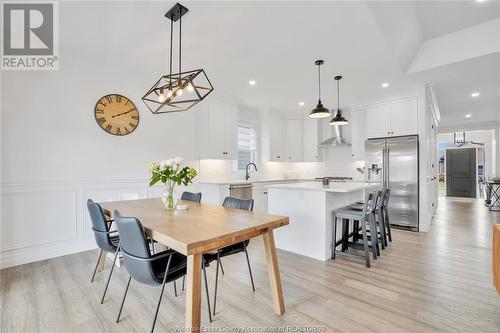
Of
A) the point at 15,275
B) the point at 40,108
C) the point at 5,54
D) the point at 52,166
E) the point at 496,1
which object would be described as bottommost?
the point at 15,275

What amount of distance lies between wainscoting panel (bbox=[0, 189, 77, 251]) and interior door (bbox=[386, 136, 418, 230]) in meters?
5.37

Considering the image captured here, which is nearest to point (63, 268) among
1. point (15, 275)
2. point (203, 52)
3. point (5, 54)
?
point (15, 275)

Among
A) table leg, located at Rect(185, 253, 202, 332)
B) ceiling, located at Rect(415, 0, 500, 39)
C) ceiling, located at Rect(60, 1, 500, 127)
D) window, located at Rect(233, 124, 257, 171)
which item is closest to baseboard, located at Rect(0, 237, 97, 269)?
ceiling, located at Rect(60, 1, 500, 127)

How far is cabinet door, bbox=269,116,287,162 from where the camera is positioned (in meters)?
6.21

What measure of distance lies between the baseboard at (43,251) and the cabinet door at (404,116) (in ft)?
18.3

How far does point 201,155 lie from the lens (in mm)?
4781

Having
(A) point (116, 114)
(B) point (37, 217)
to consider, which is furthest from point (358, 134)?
(B) point (37, 217)

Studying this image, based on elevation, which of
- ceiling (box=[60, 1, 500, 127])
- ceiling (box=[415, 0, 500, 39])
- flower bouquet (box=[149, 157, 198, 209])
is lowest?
flower bouquet (box=[149, 157, 198, 209])

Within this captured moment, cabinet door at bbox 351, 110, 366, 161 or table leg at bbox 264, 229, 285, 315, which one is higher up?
cabinet door at bbox 351, 110, 366, 161

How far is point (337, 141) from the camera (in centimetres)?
608

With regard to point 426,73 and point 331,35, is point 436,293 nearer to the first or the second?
point 331,35

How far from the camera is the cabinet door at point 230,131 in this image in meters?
5.12

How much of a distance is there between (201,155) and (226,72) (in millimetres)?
1646

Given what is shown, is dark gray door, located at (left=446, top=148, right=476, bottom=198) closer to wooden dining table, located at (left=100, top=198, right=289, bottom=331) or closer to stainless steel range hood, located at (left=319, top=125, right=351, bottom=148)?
stainless steel range hood, located at (left=319, top=125, right=351, bottom=148)
